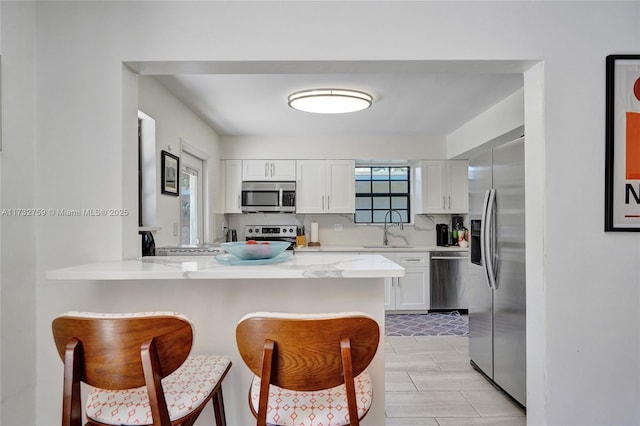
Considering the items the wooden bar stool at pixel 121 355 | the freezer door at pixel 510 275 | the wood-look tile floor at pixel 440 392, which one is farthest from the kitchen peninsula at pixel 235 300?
the freezer door at pixel 510 275

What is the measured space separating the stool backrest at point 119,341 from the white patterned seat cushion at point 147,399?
12cm

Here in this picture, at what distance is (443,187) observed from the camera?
17.2ft

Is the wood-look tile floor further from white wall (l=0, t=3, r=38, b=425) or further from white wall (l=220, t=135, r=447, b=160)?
white wall (l=220, t=135, r=447, b=160)

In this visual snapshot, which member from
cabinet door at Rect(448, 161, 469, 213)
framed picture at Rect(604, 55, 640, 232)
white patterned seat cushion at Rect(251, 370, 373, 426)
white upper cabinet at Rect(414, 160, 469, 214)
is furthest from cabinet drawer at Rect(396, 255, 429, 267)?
white patterned seat cushion at Rect(251, 370, 373, 426)

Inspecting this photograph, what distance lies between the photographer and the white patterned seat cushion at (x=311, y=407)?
1219mm

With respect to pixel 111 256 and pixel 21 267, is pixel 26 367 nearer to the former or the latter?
pixel 21 267

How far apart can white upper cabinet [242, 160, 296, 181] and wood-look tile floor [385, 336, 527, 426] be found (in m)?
2.48

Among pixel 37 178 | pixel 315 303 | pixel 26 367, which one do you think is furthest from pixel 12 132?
pixel 315 303

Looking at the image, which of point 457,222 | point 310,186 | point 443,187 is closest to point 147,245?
point 310,186

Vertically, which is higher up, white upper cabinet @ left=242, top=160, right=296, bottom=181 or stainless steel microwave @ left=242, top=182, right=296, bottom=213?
white upper cabinet @ left=242, top=160, right=296, bottom=181

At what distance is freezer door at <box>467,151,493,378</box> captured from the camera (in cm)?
300

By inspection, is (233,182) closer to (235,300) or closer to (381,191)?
(381,191)

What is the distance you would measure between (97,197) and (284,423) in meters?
1.38

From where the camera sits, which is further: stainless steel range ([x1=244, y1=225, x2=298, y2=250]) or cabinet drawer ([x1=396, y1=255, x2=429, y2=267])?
stainless steel range ([x1=244, y1=225, x2=298, y2=250])
